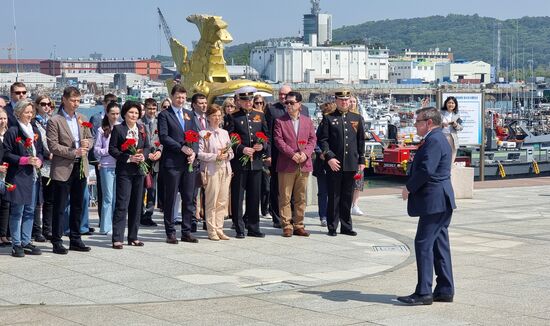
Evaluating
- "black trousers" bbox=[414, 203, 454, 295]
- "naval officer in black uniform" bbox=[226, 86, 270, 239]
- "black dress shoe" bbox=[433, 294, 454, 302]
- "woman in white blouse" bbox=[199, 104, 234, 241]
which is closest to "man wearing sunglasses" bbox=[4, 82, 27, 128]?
"woman in white blouse" bbox=[199, 104, 234, 241]

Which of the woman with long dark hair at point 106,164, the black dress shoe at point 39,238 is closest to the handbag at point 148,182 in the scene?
the woman with long dark hair at point 106,164

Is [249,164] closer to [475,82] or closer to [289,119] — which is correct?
[289,119]

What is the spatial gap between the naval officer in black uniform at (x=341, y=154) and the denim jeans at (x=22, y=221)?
406cm

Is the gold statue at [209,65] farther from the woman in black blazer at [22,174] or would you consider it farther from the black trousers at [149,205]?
the woman in black blazer at [22,174]

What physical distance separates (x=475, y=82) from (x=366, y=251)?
186m

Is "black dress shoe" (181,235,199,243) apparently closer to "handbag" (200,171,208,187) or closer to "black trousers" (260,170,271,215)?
"handbag" (200,171,208,187)

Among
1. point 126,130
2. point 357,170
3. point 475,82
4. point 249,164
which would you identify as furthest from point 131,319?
point 475,82

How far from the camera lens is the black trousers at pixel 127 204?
1214 centimetres

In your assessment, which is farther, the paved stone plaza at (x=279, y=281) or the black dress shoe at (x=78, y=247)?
the black dress shoe at (x=78, y=247)

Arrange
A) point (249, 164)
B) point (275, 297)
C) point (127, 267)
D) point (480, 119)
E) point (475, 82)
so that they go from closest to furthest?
1. point (275, 297)
2. point (127, 267)
3. point (249, 164)
4. point (480, 119)
5. point (475, 82)

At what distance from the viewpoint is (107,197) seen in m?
13.4

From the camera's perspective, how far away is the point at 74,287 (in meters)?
9.82

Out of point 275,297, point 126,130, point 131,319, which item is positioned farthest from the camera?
point 126,130

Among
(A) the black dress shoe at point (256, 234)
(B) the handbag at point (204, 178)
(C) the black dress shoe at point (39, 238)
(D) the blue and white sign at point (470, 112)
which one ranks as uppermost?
(D) the blue and white sign at point (470, 112)
